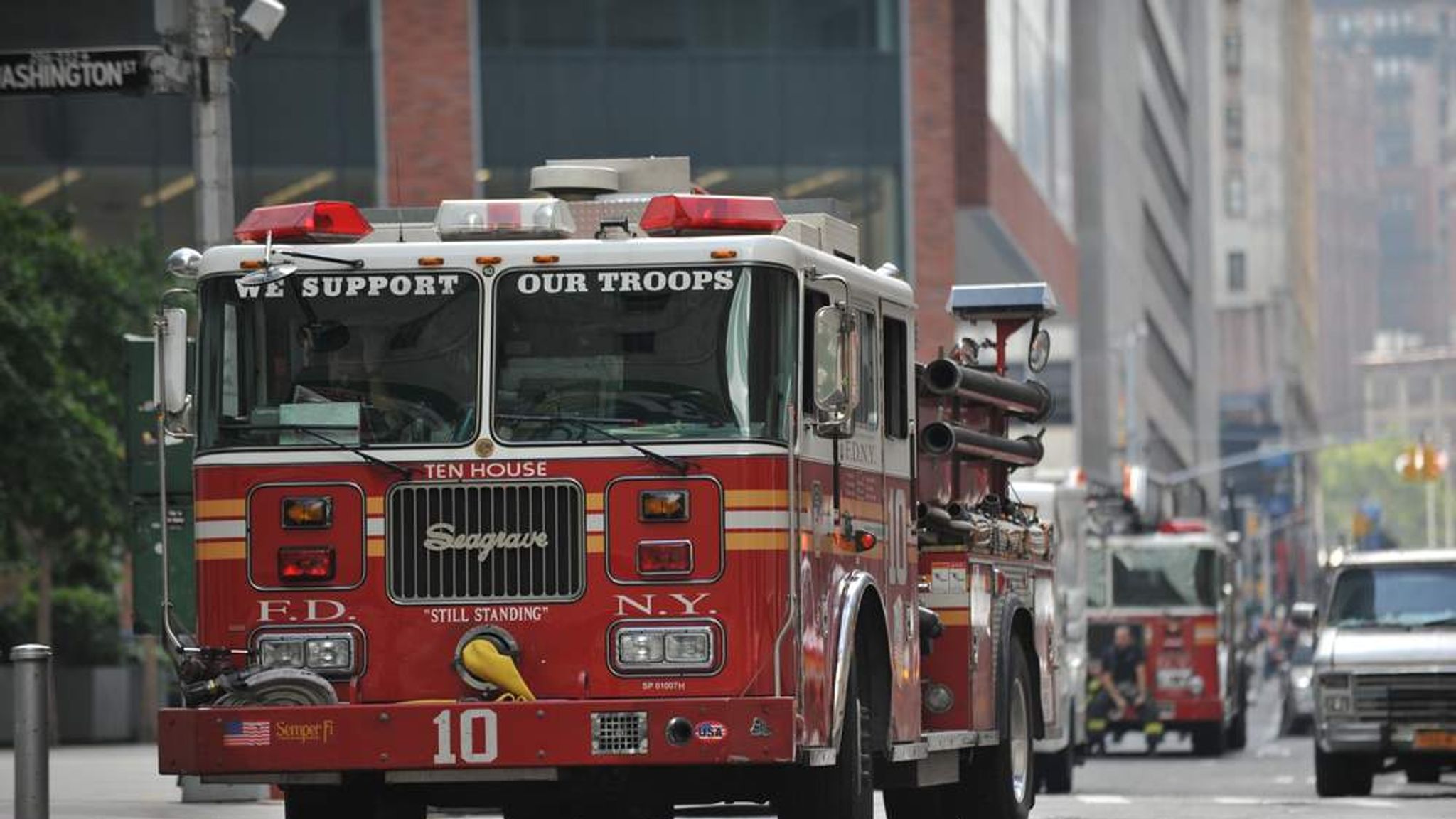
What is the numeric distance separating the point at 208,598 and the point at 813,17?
125ft

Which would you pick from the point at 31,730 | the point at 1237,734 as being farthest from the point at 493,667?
the point at 1237,734

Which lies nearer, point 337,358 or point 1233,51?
point 337,358

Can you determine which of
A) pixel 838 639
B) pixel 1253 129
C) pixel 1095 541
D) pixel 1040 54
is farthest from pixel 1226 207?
pixel 838 639

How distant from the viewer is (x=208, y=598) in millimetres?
12531

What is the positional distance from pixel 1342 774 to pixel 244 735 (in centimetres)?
1284

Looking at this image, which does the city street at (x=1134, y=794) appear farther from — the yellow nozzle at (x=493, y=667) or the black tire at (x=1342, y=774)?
the yellow nozzle at (x=493, y=667)

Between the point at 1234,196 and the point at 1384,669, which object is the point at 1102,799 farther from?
the point at 1234,196

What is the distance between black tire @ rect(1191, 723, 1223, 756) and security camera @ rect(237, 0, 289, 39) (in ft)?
66.2

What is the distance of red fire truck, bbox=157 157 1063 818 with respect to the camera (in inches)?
480

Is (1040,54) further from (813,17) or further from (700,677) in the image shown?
(700,677)

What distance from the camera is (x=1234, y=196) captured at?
165000 mm

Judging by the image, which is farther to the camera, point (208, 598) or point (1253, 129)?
point (1253, 129)

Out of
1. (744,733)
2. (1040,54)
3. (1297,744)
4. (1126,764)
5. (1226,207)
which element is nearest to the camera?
(744,733)

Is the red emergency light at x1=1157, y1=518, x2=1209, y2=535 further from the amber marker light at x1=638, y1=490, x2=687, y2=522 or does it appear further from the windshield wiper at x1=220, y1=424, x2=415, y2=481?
the windshield wiper at x1=220, y1=424, x2=415, y2=481
